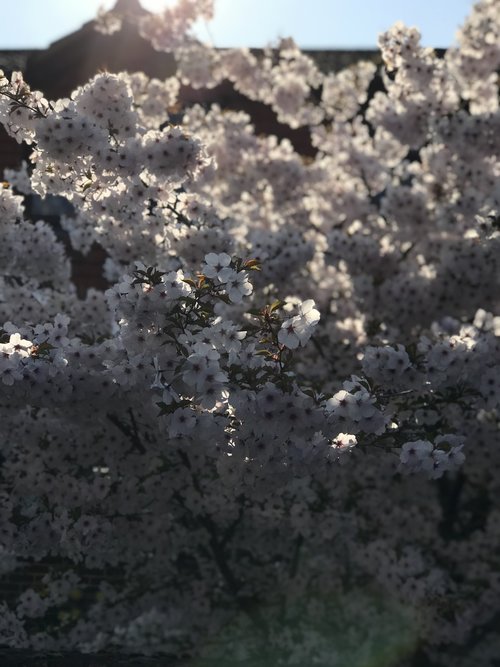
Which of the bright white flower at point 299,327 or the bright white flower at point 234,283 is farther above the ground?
the bright white flower at point 234,283

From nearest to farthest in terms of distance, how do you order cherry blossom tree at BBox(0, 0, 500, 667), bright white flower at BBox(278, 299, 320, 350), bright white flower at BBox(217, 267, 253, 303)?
bright white flower at BBox(278, 299, 320, 350) < bright white flower at BBox(217, 267, 253, 303) < cherry blossom tree at BBox(0, 0, 500, 667)

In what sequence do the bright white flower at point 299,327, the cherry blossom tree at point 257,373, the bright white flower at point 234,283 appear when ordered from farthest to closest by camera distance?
the cherry blossom tree at point 257,373
the bright white flower at point 234,283
the bright white flower at point 299,327

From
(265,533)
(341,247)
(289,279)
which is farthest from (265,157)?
(265,533)

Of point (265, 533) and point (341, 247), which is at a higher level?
point (341, 247)

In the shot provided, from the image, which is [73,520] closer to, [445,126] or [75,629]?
[75,629]

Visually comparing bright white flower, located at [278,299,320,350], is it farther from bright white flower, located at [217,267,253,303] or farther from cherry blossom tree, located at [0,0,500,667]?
bright white flower, located at [217,267,253,303]

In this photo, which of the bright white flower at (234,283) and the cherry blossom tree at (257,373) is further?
the cherry blossom tree at (257,373)

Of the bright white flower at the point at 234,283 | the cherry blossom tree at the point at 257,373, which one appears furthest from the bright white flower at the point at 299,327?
the bright white flower at the point at 234,283

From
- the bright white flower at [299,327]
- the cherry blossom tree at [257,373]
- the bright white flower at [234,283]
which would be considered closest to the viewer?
the bright white flower at [299,327]

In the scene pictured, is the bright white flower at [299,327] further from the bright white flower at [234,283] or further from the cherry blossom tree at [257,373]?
the bright white flower at [234,283]

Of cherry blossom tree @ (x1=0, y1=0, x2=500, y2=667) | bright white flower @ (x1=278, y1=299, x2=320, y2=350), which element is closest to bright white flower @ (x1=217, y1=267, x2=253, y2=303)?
cherry blossom tree @ (x1=0, y1=0, x2=500, y2=667)

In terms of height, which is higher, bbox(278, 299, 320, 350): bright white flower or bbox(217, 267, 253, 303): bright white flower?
bbox(217, 267, 253, 303): bright white flower
